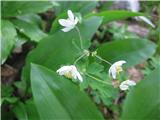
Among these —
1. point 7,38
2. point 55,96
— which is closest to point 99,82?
point 55,96

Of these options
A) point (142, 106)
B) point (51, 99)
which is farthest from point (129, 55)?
point (51, 99)

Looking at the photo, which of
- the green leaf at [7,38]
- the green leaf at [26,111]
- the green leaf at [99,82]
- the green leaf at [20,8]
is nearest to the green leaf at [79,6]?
the green leaf at [20,8]

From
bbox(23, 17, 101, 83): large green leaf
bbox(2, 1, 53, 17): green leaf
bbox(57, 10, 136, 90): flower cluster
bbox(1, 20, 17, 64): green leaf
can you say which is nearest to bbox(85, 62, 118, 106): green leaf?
bbox(57, 10, 136, 90): flower cluster

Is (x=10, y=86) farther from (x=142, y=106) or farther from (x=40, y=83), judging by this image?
(x=142, y=106)

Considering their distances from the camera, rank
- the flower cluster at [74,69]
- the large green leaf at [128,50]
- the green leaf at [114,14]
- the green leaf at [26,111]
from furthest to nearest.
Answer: the green leaf at [114,14] → the large green leaf at [128,50] → the green leaf at [26,111] → the flower cluster at [74,69]

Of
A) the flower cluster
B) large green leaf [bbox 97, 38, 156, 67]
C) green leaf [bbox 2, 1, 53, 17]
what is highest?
the flower cluster

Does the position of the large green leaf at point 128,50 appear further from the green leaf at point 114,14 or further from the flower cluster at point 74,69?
the flower cluster at point 74,69

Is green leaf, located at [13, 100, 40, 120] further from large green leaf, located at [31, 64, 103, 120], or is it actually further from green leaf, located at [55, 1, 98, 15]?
green leaf, located at [55, 1, 98, 15]
